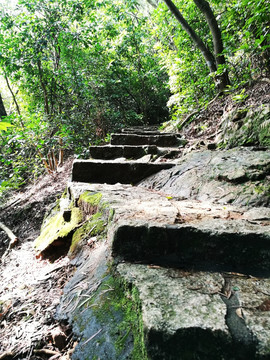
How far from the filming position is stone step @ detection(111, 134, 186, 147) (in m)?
4.63

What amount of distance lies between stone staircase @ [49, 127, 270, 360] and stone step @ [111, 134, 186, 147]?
3063 mm

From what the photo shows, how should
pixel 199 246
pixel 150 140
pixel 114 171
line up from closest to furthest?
1. pixel 199 246
2. pixel 114 171
3. pixel 150 140

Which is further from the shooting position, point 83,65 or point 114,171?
point 83,65

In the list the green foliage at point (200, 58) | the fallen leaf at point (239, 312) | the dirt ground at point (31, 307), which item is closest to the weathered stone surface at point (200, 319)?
the fallen leaf at point (239, 312)

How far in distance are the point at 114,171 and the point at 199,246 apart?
80.7 inches

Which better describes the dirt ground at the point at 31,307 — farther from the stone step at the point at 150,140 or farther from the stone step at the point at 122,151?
the stone step at the point at 150,140

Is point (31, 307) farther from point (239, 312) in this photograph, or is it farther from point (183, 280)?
point (239, 312)

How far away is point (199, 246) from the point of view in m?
1.17

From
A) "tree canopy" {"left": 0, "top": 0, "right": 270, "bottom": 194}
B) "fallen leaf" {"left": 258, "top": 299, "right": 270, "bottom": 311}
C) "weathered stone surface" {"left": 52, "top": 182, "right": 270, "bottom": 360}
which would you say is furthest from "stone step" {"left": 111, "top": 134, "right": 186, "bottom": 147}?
"fallen leaf" {"left": 258, "top": 299, "right": 270, "bottom": 311}

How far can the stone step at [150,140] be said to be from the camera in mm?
4629

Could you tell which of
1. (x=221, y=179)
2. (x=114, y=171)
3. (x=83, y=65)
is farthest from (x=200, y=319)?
(x=83, y=65)

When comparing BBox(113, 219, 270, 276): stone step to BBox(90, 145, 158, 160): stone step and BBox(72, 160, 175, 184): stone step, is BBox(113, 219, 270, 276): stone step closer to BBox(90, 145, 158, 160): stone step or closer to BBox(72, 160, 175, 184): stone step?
BBox(72, 160, 175, 184): stone step

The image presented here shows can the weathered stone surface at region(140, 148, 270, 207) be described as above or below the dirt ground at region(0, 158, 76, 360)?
above

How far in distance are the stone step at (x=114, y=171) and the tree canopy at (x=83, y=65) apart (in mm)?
2399
